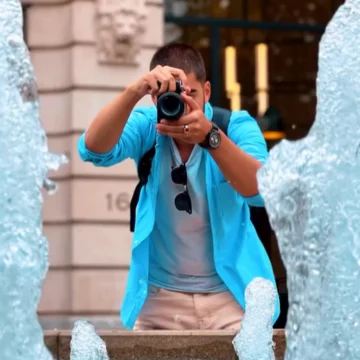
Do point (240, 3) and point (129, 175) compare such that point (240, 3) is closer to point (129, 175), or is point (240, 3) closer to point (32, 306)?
point (129, 175)

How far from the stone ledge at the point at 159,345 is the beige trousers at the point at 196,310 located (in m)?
0.58

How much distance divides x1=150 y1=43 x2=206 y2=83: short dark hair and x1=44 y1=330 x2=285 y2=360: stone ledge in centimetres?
100

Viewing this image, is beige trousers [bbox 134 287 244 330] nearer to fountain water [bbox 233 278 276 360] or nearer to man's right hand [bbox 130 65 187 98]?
fountain water [bbox 233 278 276 360]

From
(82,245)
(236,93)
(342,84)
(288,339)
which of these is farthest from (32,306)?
(236,93)

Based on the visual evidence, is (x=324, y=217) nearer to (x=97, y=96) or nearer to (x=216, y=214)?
(x=216, y=214)

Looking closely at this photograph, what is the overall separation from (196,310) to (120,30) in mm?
7280

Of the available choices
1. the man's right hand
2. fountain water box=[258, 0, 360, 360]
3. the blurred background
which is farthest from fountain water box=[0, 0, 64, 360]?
the blurred background

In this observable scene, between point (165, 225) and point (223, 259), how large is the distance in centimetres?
23

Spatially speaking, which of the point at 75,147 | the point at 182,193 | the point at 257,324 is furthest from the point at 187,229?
the point at 75,147

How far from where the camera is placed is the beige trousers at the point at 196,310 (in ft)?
15.1

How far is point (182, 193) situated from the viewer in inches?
178

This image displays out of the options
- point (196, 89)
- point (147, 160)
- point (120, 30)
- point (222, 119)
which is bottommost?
point (147, 160)

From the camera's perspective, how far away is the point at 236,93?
496 inches

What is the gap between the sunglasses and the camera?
4.53 metres
